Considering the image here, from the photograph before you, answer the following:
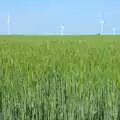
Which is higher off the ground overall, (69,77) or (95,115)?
(69,77)

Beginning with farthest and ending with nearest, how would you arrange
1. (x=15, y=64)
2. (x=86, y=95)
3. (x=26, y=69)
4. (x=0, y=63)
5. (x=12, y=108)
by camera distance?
1. (x=0, y=63)
2. (x=15, y=64)
3. (x=26, y=69)
4. (x=12, y=108)
5. (x=86, y=95)

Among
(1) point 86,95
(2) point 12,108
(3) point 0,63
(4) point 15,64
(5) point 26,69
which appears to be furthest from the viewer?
(3) point 0,63

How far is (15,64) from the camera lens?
524cm

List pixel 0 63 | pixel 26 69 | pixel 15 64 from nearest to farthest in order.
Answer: pixel 26 69 → pixel 15 64 → pixel 0 63

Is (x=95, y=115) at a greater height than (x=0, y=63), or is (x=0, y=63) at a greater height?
(x=0, y=63)

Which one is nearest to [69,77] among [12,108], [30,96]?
[30,96]

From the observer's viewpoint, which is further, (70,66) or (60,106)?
(70,66)

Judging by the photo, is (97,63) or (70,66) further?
(97,63)

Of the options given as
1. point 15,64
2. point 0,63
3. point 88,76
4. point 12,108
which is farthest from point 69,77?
point 0,63

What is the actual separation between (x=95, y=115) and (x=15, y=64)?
153cm

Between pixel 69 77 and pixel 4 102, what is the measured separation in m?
0.88

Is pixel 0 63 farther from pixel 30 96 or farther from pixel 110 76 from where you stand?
pixel 110 76

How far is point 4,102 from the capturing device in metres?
4.54

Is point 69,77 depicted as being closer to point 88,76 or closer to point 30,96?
point 88,76
